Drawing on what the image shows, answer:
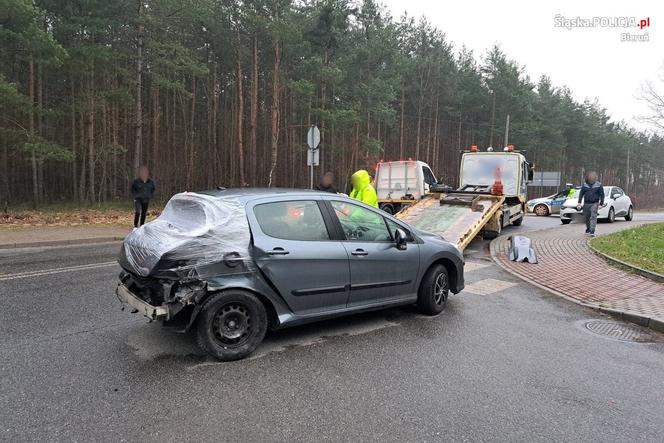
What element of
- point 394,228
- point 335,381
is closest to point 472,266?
point 394,228

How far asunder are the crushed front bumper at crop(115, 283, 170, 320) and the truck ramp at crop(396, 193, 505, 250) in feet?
24.2

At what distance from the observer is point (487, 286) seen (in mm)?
7453

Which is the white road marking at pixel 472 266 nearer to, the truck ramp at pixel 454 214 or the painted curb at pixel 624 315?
the truck ramp at pixel 454 214

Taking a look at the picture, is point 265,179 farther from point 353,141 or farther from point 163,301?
point 163,301

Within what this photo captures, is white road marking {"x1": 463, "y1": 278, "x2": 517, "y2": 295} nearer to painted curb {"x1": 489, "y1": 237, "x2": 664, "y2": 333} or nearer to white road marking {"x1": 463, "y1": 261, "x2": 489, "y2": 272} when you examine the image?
painted curb {"x1": 489, "y1": 237, "x2": 664, "y2": 333}

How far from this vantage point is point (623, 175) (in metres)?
79.3

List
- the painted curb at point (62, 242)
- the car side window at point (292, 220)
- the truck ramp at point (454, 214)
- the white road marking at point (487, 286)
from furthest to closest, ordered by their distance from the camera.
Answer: the truck ramp at point (454, 214)
the painted curb at point (62, 242)
the white road marking at point (487, 286)
the car side window at point (292, 220)

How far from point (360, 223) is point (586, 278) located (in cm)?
537

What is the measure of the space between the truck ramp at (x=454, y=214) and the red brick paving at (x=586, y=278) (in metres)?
0.85

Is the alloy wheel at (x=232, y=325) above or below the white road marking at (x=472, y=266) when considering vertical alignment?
above

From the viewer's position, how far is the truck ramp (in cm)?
1052

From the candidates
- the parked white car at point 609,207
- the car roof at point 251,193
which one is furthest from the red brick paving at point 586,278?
the parked white car at point 609,207

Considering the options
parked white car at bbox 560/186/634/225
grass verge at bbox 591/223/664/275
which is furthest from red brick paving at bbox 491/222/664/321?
parked white car at bbox 560/186/634/225

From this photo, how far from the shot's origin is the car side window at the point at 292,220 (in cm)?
431
